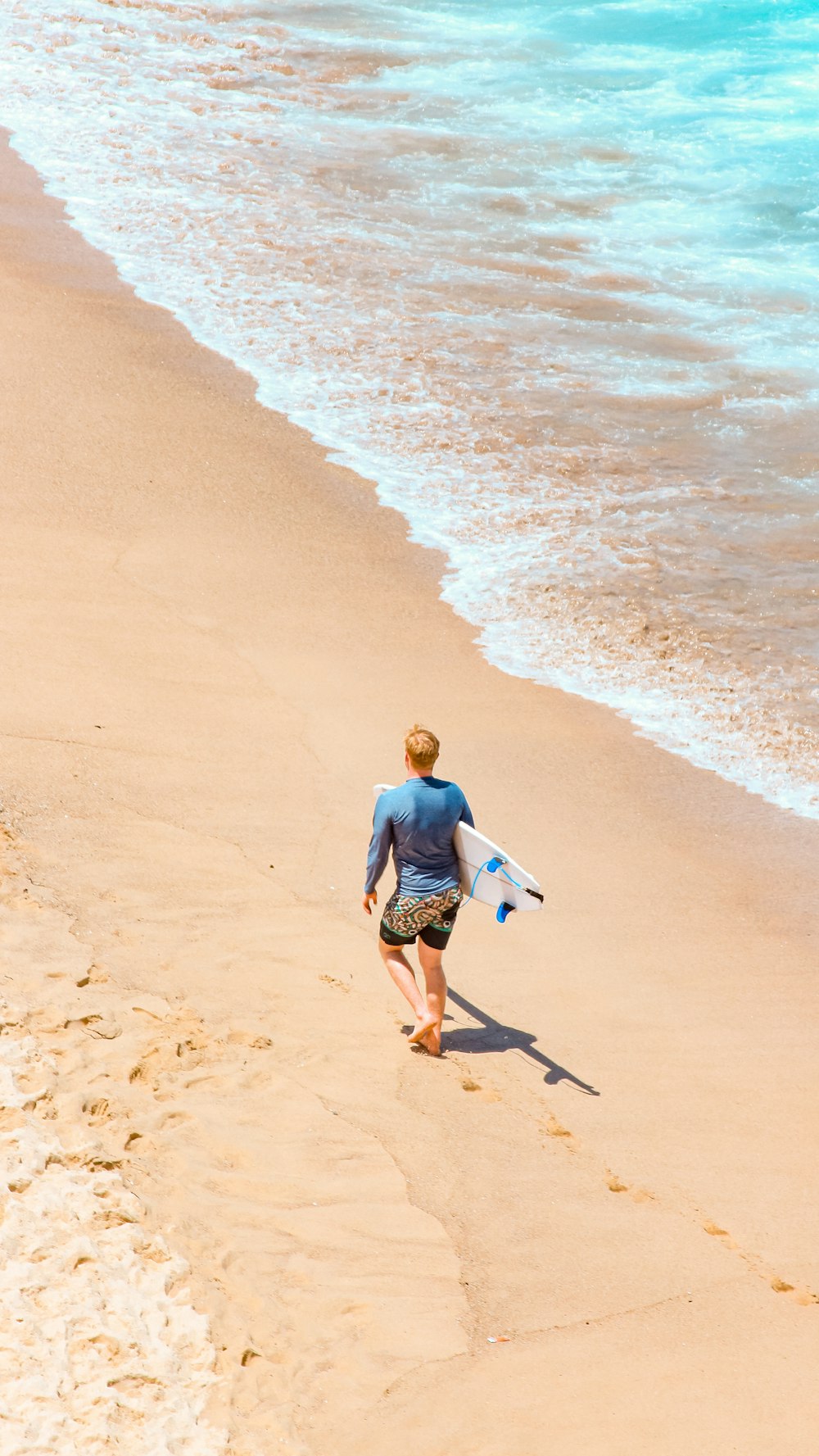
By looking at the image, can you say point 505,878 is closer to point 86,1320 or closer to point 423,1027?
point 423,1027

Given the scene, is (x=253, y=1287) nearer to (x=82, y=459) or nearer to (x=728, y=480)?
(x=82, y=459)

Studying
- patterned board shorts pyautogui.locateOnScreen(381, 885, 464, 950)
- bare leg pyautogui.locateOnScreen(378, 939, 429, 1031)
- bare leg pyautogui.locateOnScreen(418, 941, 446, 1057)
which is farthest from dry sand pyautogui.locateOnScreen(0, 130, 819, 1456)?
patterned board shorts pyautogui.locateOnScreen(381, 885, 464, 950)

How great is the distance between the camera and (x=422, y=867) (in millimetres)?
6039

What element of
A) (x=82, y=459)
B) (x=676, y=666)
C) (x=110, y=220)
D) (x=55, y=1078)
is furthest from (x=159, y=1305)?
(x=110, y=220)

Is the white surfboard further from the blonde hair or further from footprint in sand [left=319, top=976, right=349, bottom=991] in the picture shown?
footprint in sand [left=319, top=976, right=349, bottom=991]

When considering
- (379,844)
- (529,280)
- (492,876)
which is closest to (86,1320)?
(379,844)

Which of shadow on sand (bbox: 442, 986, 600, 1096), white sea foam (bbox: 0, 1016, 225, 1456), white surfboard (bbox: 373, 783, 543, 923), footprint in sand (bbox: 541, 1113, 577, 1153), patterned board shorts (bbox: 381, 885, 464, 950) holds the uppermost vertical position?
white surfboard (bbox: 373, 783, 543, 923)

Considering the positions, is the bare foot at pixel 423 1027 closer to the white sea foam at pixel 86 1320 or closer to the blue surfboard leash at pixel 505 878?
the blue surfboard leash at pixel 505 878

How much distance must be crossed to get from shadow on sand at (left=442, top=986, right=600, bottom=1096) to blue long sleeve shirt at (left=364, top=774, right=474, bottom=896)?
74 centimetres

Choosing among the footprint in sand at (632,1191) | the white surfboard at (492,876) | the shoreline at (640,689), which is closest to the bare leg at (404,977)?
the white surfboard at (492,876)

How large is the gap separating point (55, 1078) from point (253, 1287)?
1.17m

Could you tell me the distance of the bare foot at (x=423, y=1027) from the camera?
5.87 meters

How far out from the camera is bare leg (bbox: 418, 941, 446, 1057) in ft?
19.5

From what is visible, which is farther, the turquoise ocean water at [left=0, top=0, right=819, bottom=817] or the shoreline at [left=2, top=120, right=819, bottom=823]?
the turquoise ocean water at [left=0, top=0, right=819, bottom=817]
